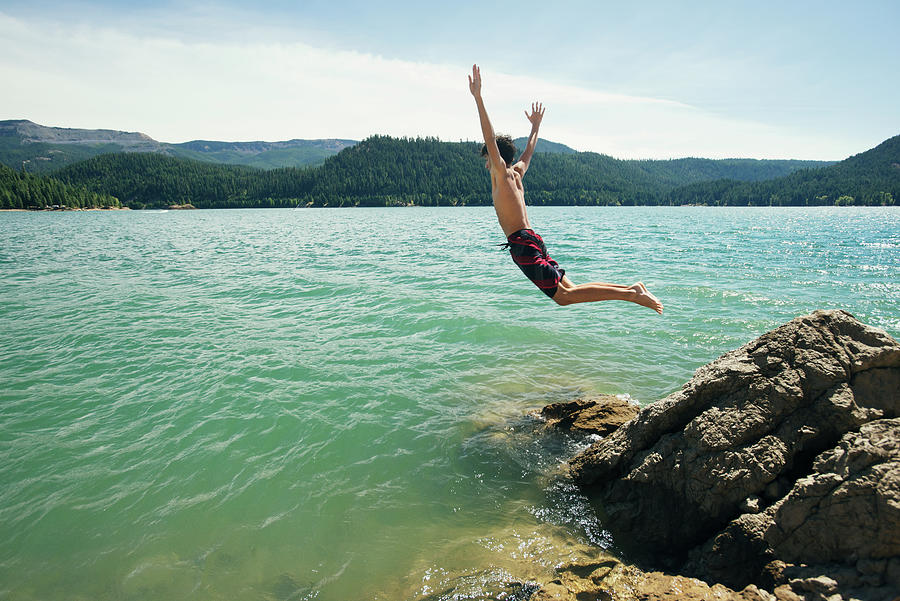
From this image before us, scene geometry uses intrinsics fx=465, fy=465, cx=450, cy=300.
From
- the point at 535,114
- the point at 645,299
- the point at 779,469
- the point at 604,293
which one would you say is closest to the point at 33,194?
the point at 535,114

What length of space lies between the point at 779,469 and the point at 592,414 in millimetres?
3416

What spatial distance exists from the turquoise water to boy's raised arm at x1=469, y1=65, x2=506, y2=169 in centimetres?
459

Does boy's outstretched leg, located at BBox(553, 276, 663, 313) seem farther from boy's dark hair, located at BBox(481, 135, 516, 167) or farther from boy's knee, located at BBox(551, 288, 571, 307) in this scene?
boy's dark hair, located at BBox(481, 135, 516, 167)

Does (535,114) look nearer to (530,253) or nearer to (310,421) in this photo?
(530,253)

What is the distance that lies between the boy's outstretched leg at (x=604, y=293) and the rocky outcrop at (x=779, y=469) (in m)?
1.21

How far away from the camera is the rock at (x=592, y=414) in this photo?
791 centimetres

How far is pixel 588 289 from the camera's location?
6777 millimetres

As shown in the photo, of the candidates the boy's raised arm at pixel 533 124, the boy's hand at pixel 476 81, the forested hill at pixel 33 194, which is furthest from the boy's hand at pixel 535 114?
the forested hill at pixel 33 194

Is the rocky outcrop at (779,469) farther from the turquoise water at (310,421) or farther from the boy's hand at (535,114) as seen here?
the boy's hand at (535,114)

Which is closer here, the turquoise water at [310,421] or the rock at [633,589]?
the rock at [633,589]

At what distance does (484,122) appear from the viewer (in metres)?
6.32

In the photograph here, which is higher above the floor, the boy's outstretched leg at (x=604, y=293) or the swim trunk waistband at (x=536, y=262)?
the swim trunk waistband at (x=536, y=262)

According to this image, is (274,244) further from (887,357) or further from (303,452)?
(887,357)

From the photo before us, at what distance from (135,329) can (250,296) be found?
16.6ft
